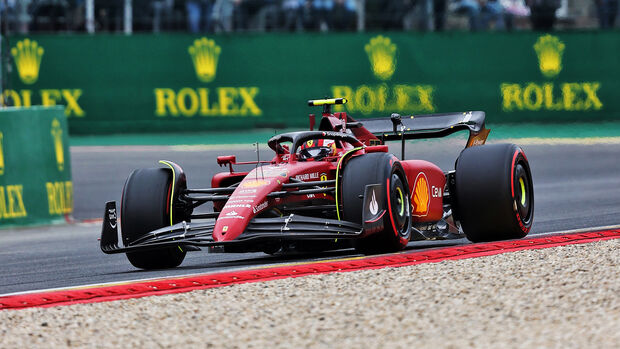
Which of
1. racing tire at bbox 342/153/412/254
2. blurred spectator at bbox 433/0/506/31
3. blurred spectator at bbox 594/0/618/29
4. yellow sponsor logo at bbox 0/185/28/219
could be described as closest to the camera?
racing tire at bbox 342/153/412/254

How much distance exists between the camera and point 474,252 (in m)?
7.68

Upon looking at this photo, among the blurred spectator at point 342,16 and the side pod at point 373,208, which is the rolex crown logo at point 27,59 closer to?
the blurred spectator at point 342,16

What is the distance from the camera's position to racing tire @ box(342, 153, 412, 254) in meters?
7.90

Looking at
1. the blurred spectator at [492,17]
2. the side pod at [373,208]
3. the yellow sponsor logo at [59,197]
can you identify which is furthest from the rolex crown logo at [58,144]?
the blurred spectator at [492,17]

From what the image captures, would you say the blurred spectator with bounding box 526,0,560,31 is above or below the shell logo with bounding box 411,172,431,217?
above

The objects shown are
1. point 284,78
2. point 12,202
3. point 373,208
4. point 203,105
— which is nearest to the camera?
point 373,208

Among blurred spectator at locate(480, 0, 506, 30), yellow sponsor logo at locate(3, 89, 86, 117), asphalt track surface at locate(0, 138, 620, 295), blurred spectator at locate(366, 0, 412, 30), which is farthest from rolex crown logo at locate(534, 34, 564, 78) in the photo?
yellow sponsor logo at locate(3, 89, 86, 117)

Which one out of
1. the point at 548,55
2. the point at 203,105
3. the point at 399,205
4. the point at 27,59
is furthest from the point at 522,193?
the point at 27,59

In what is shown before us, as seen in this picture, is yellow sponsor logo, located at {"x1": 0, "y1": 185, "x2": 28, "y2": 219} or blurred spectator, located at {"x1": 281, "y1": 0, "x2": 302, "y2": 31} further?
blurred spectator, located at {"x1": 281, "y1": 0, "x2": 302, "y2": 31}

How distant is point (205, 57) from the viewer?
18.9 metres

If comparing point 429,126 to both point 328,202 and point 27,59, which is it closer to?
point 328,202

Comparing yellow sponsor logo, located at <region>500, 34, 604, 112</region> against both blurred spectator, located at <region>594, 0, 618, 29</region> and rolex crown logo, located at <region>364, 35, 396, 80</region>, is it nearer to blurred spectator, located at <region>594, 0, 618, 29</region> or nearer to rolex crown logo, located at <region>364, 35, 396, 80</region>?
blurred spectator, located at <region>594, 0, 618, 29</region>

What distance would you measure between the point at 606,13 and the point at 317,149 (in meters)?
12.6

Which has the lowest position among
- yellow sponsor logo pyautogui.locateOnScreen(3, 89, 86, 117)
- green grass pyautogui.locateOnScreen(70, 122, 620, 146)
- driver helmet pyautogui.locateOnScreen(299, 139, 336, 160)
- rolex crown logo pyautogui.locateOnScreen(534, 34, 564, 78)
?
green grass pyautogui.locateOnScreen(70, 122, 620, 146)
